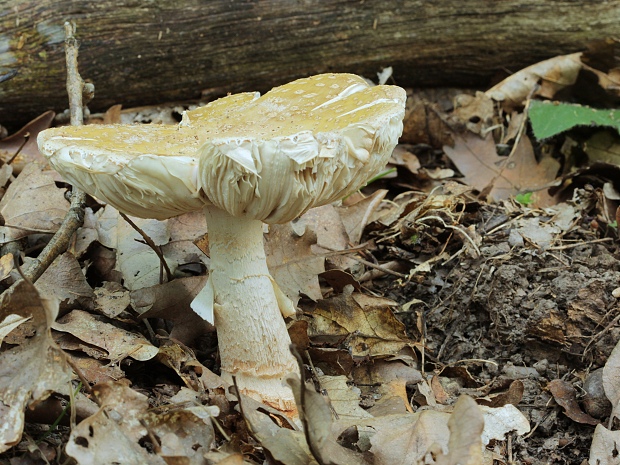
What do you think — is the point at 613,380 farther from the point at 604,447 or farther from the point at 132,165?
the point at 132,165

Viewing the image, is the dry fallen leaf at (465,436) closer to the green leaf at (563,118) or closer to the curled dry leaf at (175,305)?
the curled dry leaf at (175,305)

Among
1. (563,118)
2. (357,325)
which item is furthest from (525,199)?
(357,325)

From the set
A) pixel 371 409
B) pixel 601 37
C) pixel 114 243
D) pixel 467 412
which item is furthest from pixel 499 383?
pixel 601 37

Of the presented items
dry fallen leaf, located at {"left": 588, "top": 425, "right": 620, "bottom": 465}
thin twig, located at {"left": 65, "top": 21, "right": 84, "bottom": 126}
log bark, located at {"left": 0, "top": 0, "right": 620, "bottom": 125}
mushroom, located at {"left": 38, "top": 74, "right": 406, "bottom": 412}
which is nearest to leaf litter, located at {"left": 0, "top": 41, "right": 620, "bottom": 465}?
dry fallen leaf, located at {"left": 588, "top": 425, "right": 620, "bottom": 465}

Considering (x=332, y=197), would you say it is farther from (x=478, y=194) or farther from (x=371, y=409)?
(x=478, y=194)

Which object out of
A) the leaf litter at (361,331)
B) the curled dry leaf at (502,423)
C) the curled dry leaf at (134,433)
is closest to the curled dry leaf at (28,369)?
the leaf litter at (361,331)

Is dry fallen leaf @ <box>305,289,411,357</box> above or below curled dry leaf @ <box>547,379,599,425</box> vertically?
above

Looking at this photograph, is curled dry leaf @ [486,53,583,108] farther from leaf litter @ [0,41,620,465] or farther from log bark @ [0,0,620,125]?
leaf litter @ [0,41,620,465]
